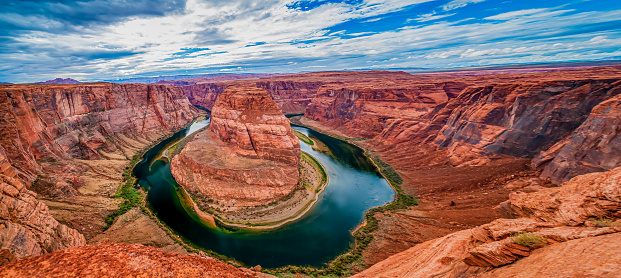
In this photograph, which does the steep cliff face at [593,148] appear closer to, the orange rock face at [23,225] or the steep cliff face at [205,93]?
the orange rock face at [23,225]

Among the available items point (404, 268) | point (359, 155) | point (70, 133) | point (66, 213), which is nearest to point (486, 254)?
point (404, 268)

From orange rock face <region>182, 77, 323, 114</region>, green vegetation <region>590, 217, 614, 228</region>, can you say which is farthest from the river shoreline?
orange rock face <region>182, 77, 323, 114</region>

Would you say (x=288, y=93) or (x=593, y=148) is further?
(x=288, y=93)

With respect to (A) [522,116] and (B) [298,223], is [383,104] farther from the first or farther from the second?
(B) [298,223]

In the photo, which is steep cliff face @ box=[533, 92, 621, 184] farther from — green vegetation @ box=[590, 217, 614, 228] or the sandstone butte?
the sandstone butte

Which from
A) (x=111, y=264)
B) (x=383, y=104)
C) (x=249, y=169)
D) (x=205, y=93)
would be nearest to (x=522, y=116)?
(x=383, y=104)

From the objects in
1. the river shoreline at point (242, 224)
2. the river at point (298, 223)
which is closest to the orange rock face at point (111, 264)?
the river at point (298, 223)
